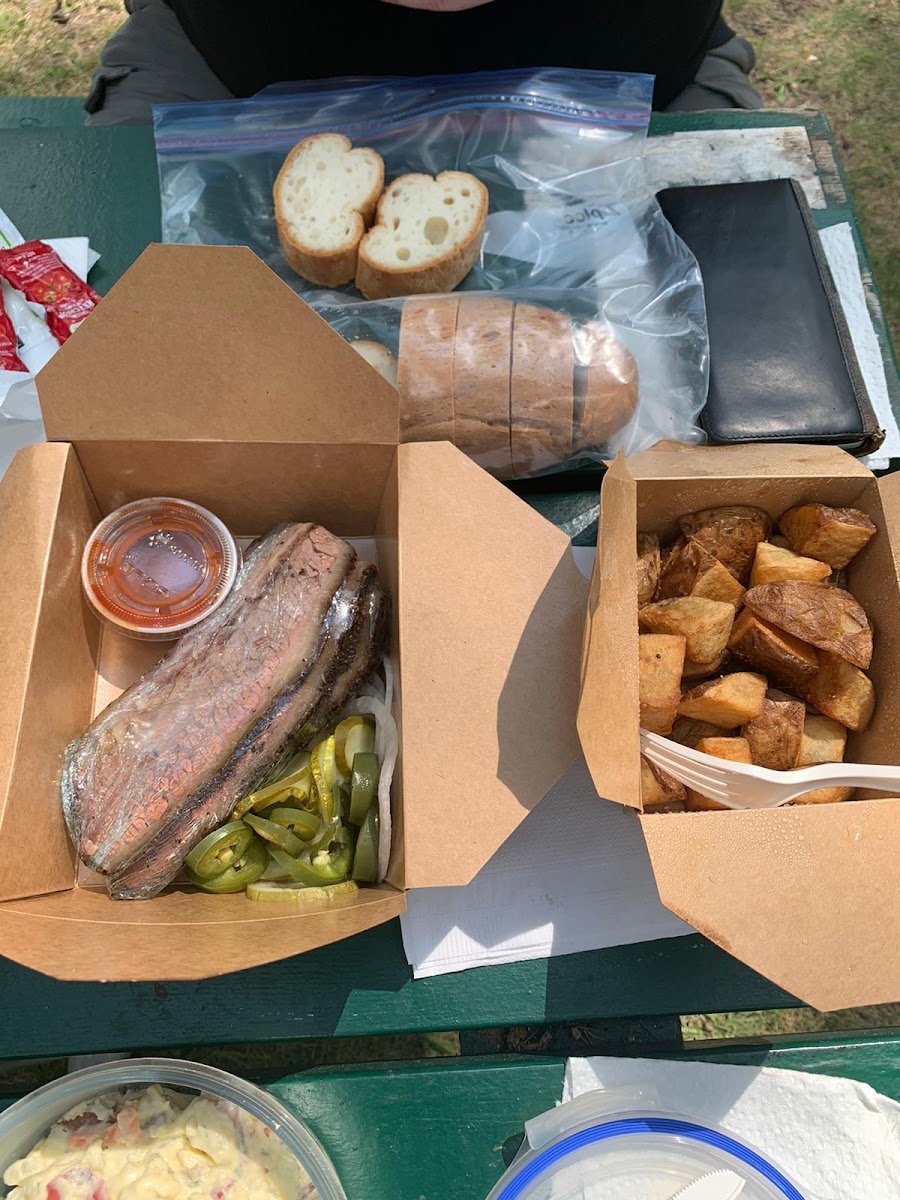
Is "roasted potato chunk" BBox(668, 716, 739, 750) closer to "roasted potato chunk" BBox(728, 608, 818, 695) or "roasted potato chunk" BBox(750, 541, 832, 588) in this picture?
"roasted potato chunk" BBox(728, 608, 818, 695)

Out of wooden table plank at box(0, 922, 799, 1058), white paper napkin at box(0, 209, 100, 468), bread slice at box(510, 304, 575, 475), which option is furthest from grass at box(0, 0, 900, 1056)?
wooden table plank at box(0, 922, 799, 1058)

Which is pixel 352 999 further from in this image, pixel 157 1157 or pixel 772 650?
pixel 772 650

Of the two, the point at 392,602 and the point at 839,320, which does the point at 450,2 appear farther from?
the point at 392,602

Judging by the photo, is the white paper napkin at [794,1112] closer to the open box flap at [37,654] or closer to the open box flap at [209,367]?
the open box flap at [37,654]

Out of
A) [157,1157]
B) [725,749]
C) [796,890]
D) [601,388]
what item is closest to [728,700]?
[725,749]

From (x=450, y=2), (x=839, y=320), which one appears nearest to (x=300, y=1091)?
(x=839, y=320)
